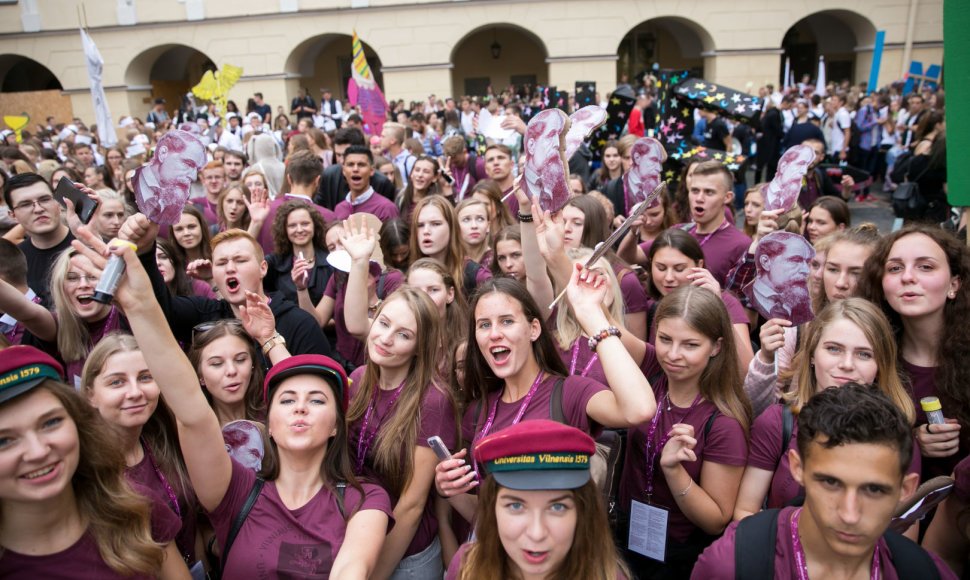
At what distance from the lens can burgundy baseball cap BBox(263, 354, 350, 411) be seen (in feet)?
7.67

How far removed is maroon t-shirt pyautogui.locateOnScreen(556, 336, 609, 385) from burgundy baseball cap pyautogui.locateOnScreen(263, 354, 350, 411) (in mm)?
1055

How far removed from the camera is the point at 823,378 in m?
2.48

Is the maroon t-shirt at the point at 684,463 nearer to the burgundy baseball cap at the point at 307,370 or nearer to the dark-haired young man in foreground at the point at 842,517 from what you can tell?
the dark-haired young man in foreground at the point at 842,517

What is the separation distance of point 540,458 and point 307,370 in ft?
3.22

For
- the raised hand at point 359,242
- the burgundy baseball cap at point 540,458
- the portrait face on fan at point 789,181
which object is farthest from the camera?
the portrait face on fan at point 789,181

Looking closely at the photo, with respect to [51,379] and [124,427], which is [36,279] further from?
[51,379]

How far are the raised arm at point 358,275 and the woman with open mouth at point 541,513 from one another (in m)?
1.81

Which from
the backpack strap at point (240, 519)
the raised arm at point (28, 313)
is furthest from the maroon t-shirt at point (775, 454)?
the raised arm at point (28, 313)

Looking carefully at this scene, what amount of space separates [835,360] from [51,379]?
2616mm

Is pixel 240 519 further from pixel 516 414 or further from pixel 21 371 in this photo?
pixel 516 414

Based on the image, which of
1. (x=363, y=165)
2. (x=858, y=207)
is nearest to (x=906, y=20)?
(x=858, y=207)

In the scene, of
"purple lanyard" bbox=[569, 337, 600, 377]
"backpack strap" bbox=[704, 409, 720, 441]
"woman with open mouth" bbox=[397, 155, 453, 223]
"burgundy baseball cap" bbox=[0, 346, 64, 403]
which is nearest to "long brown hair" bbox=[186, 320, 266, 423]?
"burgundy baseball cap" bbox=[0, 346, 64, 403]

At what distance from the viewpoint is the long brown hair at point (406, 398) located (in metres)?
2.51

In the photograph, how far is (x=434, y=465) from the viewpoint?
2.53 m
